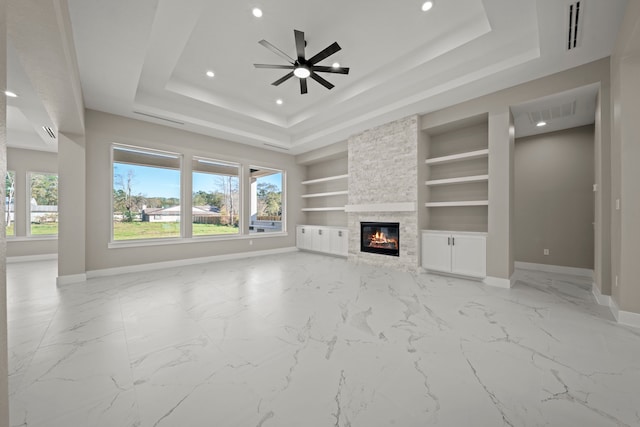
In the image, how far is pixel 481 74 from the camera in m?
3.75

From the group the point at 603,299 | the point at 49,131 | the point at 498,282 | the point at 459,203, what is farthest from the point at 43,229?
the point at 603,299

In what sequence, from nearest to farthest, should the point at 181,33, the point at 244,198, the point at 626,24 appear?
the point at 626,24 < the point at 181,33 < the point at 244,198

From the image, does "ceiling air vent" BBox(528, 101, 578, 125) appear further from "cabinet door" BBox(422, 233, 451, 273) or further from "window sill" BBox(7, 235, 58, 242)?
"window sill" BBox(7, 235, 58, 242)

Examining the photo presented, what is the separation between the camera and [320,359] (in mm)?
2012

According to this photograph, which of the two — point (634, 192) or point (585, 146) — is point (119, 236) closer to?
point (634, 192)

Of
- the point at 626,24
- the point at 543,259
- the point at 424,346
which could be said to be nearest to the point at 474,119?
the point at 626,24

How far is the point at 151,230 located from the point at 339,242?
465 cm

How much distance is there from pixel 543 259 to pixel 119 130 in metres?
9.36

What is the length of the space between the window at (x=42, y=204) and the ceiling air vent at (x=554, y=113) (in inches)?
485

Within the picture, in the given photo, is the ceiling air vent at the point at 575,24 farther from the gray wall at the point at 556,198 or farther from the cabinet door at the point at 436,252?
the cabinet door at the point at 436,252

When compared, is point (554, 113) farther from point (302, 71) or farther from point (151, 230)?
point (151, 230)

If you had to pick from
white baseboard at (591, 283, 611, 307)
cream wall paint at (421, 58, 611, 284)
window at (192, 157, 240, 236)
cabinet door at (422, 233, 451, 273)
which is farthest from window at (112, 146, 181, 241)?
white baseboard at (591, 283, 611, 307)

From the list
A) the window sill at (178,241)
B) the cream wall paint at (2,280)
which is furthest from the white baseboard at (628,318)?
the window sill at (178,241)

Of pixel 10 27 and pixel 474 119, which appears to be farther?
pixel 474 119
